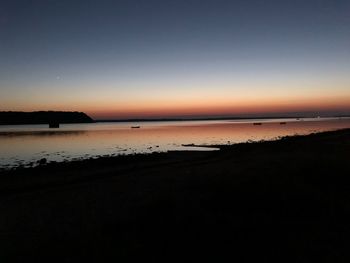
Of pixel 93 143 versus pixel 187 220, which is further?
pixel 93 143

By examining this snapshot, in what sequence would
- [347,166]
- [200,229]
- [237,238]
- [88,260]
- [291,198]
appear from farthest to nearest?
[347,166]
[291,198]
[200,229]
[237,238]
[88,260]

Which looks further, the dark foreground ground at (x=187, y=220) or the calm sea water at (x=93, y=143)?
the calm sea water at (x=93, y=143)

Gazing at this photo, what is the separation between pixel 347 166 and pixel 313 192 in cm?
883

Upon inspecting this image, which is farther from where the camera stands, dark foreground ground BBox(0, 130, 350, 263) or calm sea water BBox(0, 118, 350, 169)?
calm sea water BBox(0, 118, 350, 169)

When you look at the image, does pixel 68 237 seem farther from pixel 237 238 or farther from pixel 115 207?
pixel 237 238

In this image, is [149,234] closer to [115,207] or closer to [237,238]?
[237,238]

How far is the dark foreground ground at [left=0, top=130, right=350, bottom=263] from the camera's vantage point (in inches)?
339

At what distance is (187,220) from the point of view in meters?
10.9

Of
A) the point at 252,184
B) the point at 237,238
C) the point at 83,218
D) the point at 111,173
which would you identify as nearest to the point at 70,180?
the point at 111,173

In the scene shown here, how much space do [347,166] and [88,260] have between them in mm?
18312

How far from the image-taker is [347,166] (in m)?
21.4

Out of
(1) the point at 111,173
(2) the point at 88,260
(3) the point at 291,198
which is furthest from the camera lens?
(1) the point at 111,173

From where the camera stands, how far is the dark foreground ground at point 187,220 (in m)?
8.61

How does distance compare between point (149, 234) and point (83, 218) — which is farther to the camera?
point (83, 218)
